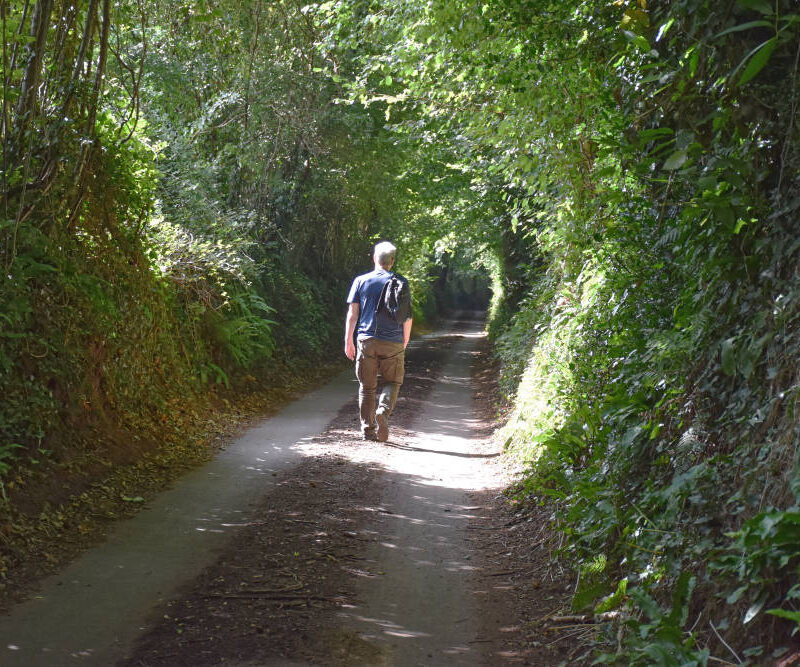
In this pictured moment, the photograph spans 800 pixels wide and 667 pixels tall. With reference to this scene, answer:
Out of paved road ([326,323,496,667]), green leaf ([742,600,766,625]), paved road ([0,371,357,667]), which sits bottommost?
paved road ([326,323,496,667])

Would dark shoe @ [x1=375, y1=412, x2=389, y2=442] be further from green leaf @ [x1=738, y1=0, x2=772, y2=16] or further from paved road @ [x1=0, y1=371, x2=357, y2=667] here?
green leaf @ [x1=738, y1=0, x2=772, y2=16]

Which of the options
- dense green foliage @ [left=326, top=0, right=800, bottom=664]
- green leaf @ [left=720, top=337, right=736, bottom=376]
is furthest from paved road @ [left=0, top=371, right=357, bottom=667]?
green leaf @ [left=720, top=337, right=736, bottom=376]

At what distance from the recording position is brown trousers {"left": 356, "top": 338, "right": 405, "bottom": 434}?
9367 mm

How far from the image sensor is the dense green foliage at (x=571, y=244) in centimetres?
344

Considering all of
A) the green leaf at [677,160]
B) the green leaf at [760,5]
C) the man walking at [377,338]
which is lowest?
the man walking at [377,338]

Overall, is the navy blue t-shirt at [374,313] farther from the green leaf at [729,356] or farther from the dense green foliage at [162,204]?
the green leaf at [729,356]

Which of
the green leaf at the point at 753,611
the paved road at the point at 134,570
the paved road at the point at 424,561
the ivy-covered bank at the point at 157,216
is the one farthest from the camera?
the ivy-covered bank at the point at 157,216

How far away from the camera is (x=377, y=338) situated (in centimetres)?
933

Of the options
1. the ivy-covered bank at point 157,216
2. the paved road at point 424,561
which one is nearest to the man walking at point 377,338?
the paved road at point 424,561

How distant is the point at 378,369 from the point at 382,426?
0.74m

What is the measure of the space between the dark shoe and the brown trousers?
6 centimetres

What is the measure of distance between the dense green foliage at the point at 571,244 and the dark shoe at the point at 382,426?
1.64 meters

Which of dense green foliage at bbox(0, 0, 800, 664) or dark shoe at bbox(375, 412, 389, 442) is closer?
dense green foliage at bbox(0, 0, 800, 664)

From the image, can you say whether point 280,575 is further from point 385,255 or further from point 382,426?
point 385,255
